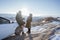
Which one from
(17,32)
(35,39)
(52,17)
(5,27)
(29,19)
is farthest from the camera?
(52,17)

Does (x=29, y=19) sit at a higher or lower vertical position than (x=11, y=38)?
higher

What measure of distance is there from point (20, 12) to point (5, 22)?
4.35 feet

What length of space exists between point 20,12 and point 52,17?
8.52 metres

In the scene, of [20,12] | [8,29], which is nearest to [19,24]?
[20,12]

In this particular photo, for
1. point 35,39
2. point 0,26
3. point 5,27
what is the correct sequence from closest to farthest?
point 0,26, point 5,27, point 35,39

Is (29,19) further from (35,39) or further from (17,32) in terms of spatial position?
(35,39)

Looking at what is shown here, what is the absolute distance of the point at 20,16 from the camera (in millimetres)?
5258

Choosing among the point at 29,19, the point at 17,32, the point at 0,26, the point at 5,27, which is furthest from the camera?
the point at 29,19

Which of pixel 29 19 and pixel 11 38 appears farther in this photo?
pixel 29 19

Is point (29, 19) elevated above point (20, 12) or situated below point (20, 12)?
below

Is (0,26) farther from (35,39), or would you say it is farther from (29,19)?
(29,19)

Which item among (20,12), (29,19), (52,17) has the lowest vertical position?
(52,17)

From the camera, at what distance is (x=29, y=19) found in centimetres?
586

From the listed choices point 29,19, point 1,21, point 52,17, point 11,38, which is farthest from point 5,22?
point 52,17
